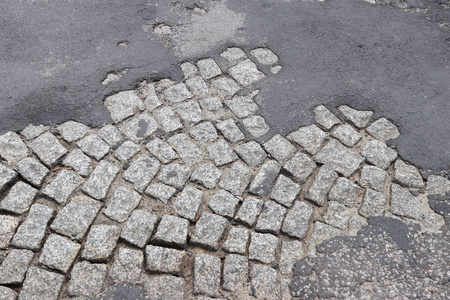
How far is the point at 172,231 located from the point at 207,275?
0.45m

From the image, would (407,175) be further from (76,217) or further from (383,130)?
(76,217)

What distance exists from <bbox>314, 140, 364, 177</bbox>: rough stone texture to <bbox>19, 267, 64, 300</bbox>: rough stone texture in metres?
2.42

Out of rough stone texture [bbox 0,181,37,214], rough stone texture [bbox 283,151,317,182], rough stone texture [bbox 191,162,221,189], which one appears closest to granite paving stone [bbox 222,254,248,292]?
rough stone texture [bbox 191,162,221,189]

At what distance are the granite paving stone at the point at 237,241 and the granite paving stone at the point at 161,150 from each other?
35.6 inches

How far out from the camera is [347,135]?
13.3 ft

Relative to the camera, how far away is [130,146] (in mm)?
3887

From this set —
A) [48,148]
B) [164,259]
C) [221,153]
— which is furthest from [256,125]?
[48,148]

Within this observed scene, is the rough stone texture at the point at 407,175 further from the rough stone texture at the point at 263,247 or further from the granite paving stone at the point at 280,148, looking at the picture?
the rough stone texture at the point at 263,247

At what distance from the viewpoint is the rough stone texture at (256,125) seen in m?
4.05

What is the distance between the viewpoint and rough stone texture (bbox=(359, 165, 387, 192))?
12.3 feet

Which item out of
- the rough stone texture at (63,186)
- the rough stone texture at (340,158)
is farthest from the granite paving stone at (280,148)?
the rough stone texture at (63,186)

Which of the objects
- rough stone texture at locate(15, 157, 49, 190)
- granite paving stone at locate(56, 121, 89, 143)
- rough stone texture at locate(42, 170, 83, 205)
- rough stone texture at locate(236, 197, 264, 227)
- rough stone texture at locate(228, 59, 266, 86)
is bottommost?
rough stone texture at locate(42, 170, 83, 205)

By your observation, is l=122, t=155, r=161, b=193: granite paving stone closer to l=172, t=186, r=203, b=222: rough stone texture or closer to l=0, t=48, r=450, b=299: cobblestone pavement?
l=0, t=48, r=450, b=299: cobblestone pavement

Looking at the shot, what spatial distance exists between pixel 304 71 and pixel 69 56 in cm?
255
